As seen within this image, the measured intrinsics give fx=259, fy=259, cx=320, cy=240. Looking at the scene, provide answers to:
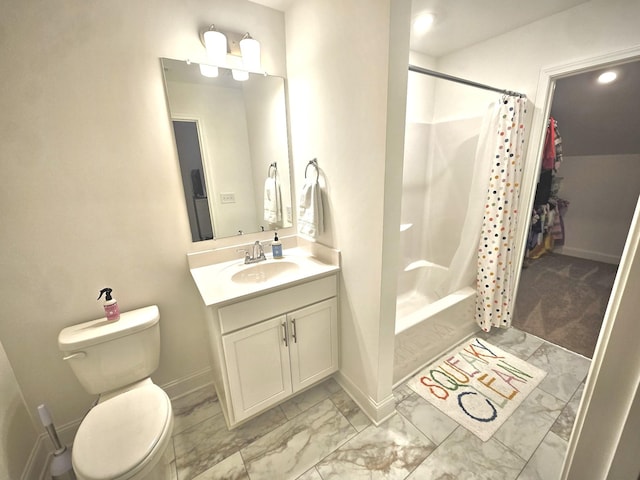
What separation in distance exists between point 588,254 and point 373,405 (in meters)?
4.23

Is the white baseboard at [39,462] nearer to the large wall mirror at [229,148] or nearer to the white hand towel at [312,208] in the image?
the large wall mirror at [229,148]

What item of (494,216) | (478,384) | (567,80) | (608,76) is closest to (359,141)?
(494,216)

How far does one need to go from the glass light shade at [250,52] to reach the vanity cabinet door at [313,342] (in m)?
1.49

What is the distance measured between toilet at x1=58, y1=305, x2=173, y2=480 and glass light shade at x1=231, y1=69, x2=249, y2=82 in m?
1.45

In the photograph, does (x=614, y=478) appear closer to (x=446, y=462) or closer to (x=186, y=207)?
(x=446, y=462)

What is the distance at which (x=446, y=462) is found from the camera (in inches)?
51.0

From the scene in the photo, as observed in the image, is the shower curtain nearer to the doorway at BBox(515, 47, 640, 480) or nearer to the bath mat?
the bath mat

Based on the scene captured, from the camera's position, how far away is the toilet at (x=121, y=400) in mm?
972

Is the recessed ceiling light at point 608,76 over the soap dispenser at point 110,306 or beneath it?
over

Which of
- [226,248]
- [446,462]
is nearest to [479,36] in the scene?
[226,248]

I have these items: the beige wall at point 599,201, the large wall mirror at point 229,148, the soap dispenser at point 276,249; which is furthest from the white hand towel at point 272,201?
the beige wall at point 599,201

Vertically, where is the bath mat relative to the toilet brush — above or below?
below

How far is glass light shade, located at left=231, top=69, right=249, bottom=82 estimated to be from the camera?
61.3 inches

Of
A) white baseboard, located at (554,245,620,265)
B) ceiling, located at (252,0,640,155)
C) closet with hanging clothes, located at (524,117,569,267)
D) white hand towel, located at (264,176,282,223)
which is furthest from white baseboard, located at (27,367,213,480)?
white baseboard, located at (554,245,620,265)
